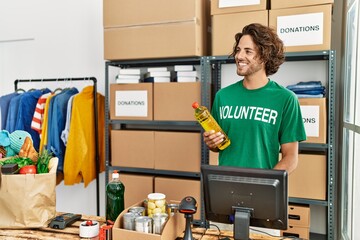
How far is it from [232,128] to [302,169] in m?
0.93

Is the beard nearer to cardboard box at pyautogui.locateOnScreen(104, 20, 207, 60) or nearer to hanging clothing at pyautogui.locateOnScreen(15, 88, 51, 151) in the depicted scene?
cardboard box at pyautogui.locateOnScreen(104, 20, 207, 60)

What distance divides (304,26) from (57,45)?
242 cm

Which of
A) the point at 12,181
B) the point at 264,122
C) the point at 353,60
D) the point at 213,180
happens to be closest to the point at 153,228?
the point at 213,180

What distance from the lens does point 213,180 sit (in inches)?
42.6

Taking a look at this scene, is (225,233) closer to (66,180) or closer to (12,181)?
(12,181)

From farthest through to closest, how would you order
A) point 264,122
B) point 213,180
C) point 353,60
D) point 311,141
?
point 311,141 < point 353,60 < point 264,122 < point 213,180

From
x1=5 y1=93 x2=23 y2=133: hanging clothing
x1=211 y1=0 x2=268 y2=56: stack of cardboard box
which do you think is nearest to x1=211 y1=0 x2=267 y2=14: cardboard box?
x1=211 y1=0 x2=268 y2=56: stack of cardboard box

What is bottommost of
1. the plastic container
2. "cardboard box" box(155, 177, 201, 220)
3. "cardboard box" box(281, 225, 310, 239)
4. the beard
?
"cardboard box" box(281, 225, 310, 239)

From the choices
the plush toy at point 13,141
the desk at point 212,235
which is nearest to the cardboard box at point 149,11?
the plush toy at point 13,141

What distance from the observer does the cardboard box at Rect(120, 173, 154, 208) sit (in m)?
2.66

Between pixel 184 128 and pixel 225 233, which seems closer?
pixel 225 233

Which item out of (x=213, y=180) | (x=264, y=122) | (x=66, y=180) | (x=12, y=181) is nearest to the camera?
(x=213, y=180)

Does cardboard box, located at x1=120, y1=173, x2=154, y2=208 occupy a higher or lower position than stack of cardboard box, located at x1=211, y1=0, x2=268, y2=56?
lower

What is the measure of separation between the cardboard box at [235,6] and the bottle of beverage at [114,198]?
1.59 meters
